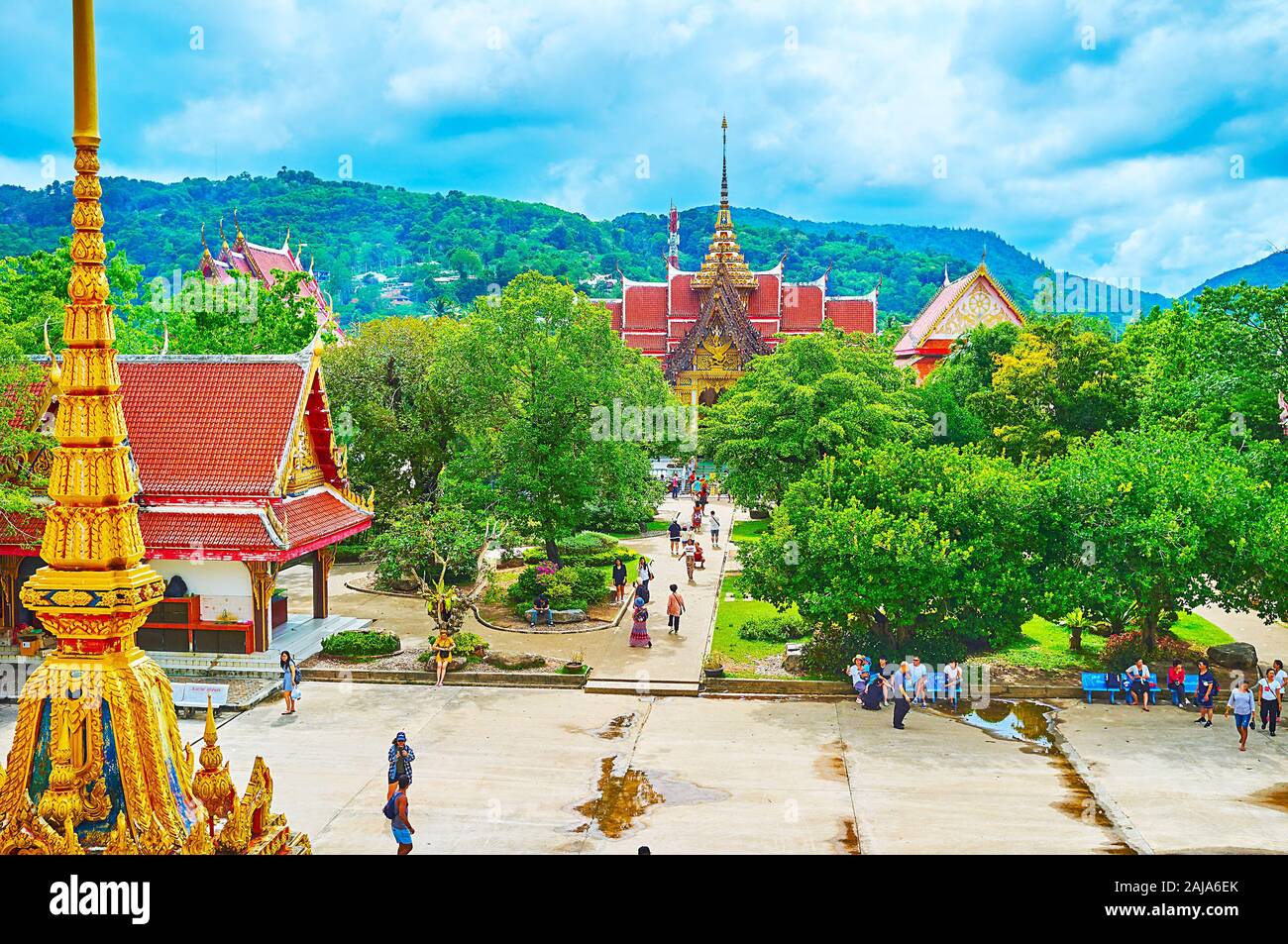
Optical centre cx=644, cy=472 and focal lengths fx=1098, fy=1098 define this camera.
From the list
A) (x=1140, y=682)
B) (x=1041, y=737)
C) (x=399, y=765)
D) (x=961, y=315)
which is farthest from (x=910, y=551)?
(x=961, y=315)

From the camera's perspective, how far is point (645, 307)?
87562mm

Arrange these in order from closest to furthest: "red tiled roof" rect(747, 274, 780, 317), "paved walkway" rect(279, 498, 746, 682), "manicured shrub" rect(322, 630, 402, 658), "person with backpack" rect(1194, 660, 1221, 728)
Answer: "person with backpack" rect(1194, 660, 1221, 728) < "paved walkway" rect(279, 498, 746, 682) < "manicured shrub" rect(322, 630, 402, 658) < "red tiled roof" rect(747, 274, 780, 317)

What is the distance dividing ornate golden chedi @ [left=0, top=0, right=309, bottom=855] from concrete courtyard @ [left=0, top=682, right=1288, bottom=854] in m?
9.23

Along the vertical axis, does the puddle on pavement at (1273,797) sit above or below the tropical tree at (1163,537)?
below

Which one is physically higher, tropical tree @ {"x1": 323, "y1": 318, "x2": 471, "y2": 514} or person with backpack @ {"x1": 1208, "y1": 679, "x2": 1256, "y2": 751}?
tropical tree @ {"x1": 323, "y1": 318, "x2": 471, "y2": 514}

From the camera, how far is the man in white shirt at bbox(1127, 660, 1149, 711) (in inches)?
862

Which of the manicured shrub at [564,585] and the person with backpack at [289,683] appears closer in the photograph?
the person with backpack at [289,683]

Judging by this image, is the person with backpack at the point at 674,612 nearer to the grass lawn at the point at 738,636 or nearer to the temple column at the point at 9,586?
the grass lawn at the point at 738,636

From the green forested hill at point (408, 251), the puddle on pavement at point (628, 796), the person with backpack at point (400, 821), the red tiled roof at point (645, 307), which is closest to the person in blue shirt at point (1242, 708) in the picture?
the puddle on pavement at point (628, 796)

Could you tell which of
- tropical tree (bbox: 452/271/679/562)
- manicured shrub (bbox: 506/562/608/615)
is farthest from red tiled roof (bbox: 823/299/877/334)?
manicured shrub (bbox: 506/562/608/615)

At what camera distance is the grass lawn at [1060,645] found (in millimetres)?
24766

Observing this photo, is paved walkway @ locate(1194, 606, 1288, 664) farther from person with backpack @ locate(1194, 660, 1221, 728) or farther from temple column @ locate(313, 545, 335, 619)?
temple column @ locate(313, 545, 335, 619)

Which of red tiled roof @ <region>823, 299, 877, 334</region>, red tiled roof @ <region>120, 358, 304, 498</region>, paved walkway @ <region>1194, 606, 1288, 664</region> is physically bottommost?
paved walkway @ <region>1194, 606, 1288, 664</region>

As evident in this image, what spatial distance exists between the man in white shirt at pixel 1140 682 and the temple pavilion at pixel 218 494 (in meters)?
17.7
